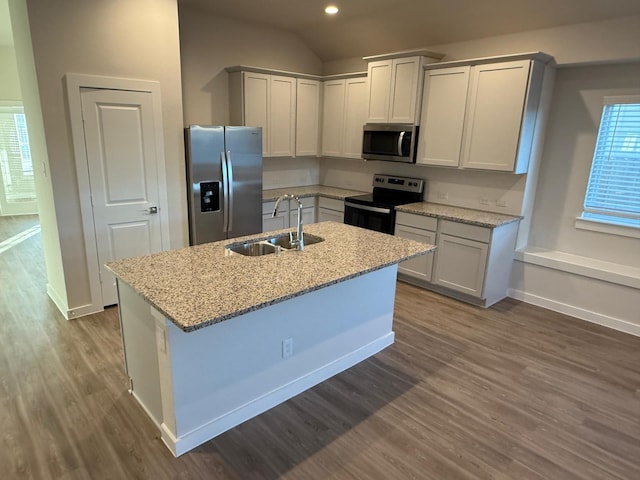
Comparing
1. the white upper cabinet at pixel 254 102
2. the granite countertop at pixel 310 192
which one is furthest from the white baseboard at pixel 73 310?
the white upper cabinet at pixel 254 102

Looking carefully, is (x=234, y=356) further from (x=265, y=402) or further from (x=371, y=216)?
(x=371, y=216)

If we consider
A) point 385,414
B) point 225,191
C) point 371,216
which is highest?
point 225,191

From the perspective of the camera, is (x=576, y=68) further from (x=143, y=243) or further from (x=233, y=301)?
(x=143, y=243)

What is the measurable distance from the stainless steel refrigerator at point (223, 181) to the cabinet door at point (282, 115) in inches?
25.1

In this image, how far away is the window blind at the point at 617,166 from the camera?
3652 mm

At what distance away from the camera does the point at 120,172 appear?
360 centimetres

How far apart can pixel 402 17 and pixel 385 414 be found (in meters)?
3.96

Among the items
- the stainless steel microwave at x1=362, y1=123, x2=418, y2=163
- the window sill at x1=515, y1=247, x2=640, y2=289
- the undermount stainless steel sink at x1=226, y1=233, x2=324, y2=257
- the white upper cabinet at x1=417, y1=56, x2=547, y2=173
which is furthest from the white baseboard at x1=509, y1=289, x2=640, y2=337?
the undermount stainless steel sink at x1=226, y1=233, x2=324, y2=257

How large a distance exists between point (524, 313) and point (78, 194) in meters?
4.31

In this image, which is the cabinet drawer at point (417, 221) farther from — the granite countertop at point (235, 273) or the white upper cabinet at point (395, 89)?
the granite countertop at point (235, 273)

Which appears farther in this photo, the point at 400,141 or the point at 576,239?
the point at 400,141

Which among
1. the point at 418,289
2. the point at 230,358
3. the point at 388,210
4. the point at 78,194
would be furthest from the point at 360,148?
the point at 230,358

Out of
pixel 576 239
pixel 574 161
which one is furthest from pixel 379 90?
pixel 576 239

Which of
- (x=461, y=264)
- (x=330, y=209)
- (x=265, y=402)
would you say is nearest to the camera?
(x=265, y=402)
